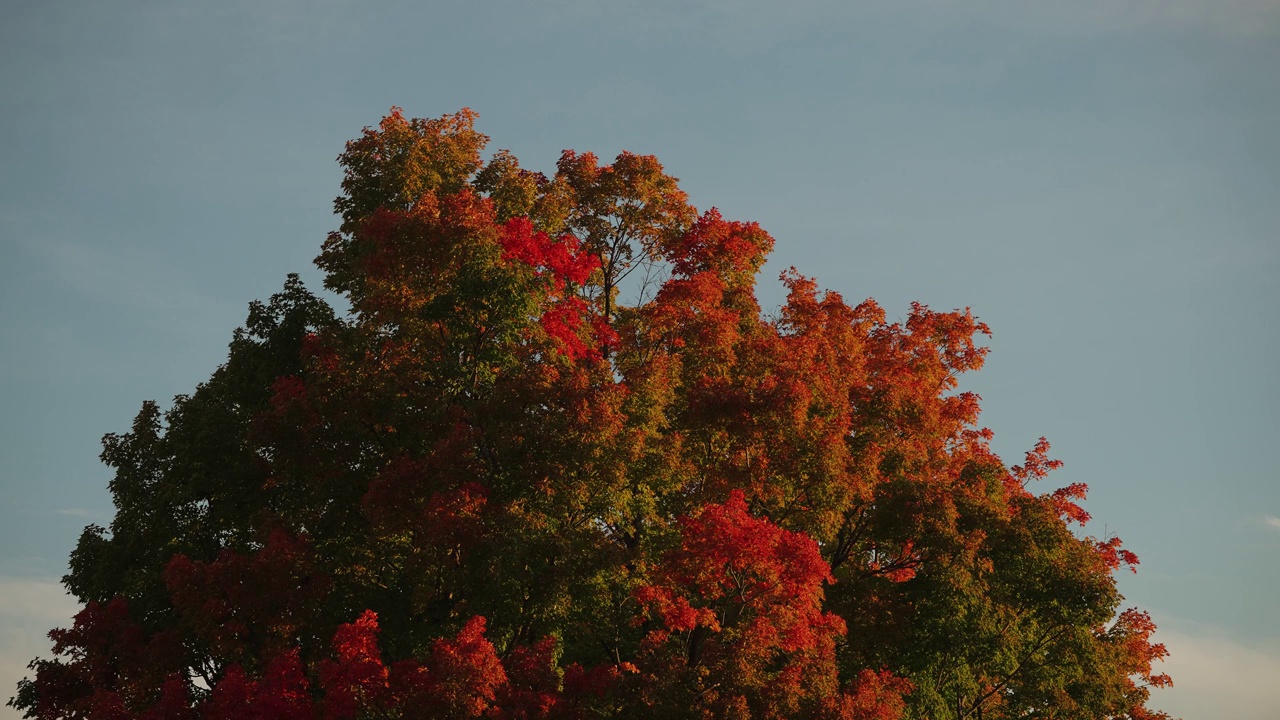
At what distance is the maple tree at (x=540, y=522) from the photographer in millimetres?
21672

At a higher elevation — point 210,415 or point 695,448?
point 210,415

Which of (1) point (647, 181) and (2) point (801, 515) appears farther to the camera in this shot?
(1) point (647, 181)

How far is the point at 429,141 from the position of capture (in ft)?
99.1

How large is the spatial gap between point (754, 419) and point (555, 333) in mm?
4658

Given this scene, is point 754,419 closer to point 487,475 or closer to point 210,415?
point 487,475

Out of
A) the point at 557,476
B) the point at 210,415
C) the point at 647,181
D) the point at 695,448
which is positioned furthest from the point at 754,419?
the point at 210,415

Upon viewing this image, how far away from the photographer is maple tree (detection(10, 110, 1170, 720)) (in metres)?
21.7

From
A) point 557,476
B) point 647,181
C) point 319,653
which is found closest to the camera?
point 557,476

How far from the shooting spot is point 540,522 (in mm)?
22656

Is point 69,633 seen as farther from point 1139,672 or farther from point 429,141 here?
point 1139,672

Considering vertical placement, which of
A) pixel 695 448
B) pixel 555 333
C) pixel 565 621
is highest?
pixel 555 333

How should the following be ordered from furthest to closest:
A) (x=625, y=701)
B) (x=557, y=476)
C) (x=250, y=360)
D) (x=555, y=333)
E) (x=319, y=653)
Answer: (x=250, y=360) < (x=555, y=333) < (x=319, y=653) < (x=557, y=476) < (x=625, y=701)

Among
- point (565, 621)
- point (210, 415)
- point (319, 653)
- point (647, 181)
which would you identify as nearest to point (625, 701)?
point (565, 621)

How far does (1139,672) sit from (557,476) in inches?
700
